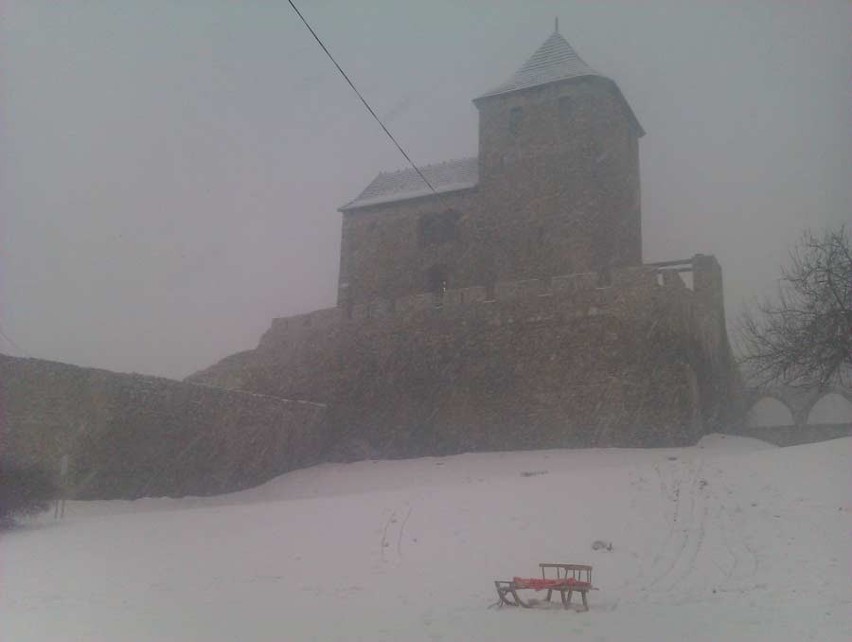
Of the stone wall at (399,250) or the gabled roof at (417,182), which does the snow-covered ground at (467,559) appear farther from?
the gabled roof at (417,182)

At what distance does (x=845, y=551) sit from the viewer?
8.19 m

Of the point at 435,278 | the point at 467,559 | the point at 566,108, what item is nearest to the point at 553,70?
the point at 566,108

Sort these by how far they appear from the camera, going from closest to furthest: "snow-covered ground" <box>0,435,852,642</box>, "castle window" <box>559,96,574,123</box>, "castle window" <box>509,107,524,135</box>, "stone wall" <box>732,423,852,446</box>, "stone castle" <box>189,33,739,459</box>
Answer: "snow-covered ground" <box>0,435,852,642</box> < "stone castle" <box>189,33,739,459</box> < "stone wall" <box>732,423,852,446</box> < "castle window" <box>559,96,574,123</box> < "castle window" <box>509,107,524,135</box>

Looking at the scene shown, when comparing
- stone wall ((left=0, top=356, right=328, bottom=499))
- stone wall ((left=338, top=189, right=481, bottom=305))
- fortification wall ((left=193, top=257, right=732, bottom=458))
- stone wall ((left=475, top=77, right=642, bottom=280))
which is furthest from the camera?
stone wall ((left=338, top=189, right=481, bottom=305))

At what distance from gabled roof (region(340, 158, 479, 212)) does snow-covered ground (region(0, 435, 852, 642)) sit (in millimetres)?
14381

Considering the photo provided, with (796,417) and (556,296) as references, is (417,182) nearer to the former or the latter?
(556,296)

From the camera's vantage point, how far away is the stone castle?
666 inches

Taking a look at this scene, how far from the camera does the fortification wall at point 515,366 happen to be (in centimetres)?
1653

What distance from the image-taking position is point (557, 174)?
23453mm

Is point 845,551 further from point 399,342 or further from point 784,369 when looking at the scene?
point 399,342

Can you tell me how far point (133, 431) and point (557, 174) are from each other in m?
14.5

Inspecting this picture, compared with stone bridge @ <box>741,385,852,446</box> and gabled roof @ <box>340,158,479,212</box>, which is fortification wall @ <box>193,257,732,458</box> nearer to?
stone bridge @ <box>741,385,852,446</box>

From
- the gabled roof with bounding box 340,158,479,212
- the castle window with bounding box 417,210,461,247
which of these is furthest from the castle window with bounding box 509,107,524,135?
the castle window with bounding box 417,210,461,247

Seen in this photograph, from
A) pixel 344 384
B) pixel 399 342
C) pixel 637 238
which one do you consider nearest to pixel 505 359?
pixel 399 342
